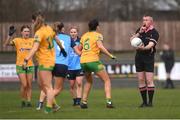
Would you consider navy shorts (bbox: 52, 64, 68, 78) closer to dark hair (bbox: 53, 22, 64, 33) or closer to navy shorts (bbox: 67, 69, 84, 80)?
dark hair (bbox: 53, 22, 64, 33)

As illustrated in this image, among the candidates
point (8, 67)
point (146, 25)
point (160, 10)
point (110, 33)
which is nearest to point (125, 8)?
point (160, 10)

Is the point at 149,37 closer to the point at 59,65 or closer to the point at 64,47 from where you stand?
the point at 64,47

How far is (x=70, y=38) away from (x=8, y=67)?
15.6 m

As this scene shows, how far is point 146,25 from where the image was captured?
18.5m

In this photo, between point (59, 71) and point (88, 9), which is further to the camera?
point (88, 9)

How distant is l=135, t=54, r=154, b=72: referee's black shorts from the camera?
1845 cm

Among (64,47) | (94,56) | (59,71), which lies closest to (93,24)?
(94,56)

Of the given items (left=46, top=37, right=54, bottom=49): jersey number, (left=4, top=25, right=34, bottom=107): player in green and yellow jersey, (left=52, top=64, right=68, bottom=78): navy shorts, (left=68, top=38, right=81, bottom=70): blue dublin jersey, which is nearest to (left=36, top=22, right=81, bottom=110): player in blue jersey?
(left=52, top=64, right=68, bottom=78): navy shorts

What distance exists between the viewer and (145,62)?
1847 cm

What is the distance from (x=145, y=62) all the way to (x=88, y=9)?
40.7 meters

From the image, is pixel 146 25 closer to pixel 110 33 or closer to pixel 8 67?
pixel 8 67

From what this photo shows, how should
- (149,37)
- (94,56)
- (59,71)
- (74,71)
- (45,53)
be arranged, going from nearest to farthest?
(45,53) → (59,71) → (94,56) → (149,37) → (74,71)

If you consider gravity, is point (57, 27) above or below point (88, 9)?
below

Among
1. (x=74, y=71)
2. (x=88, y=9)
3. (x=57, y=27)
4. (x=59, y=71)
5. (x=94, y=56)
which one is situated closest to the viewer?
(x=59, y=71)
